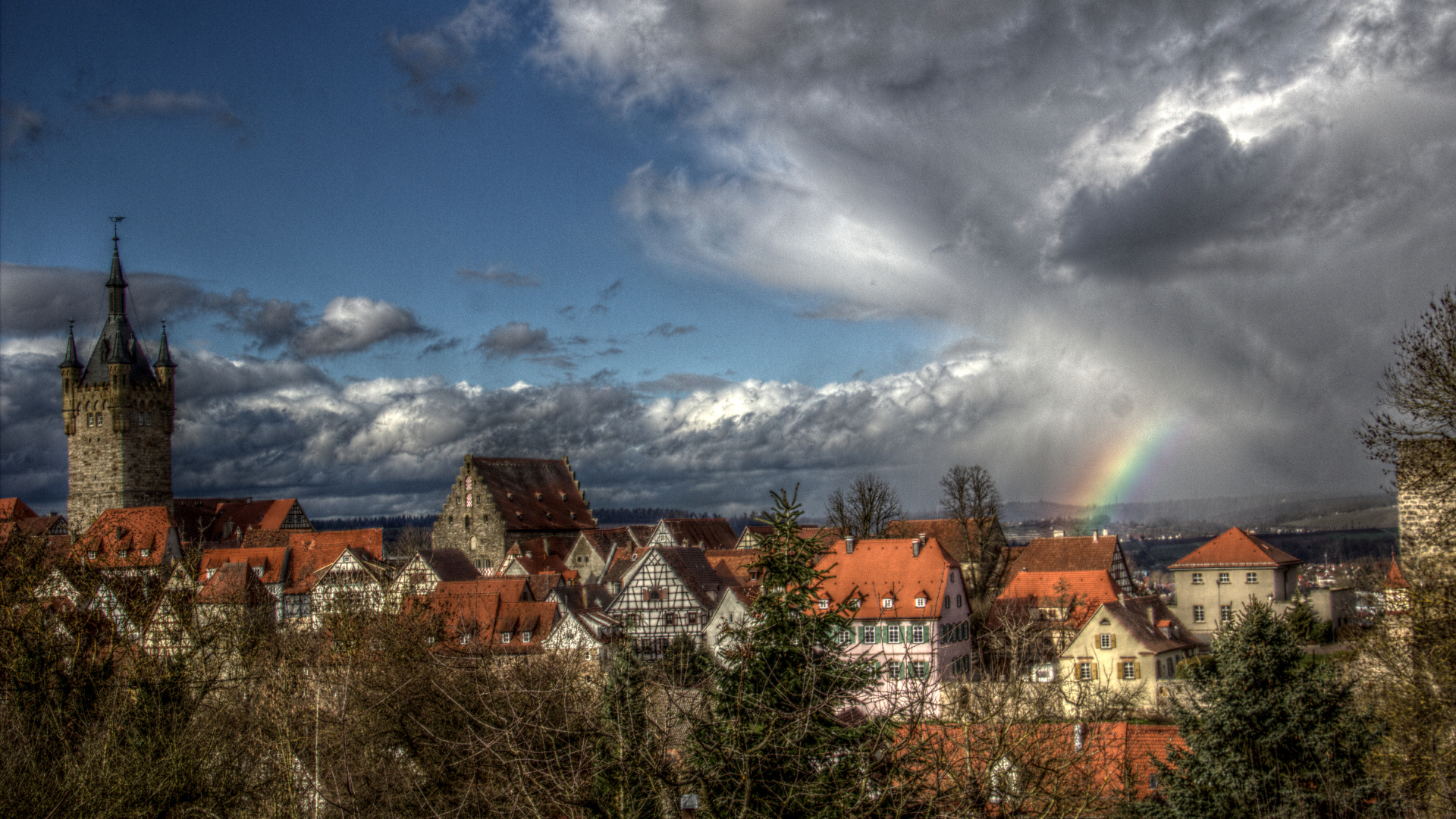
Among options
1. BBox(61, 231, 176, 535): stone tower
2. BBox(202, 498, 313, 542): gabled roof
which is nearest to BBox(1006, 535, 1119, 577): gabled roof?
BBox(202, 498, 313, 542): gabled roof

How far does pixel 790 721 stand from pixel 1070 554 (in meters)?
56.9

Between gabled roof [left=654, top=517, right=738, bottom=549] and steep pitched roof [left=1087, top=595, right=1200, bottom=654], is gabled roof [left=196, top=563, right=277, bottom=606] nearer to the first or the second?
gabled roof [left=654, top=517, right=738, bottom=549]

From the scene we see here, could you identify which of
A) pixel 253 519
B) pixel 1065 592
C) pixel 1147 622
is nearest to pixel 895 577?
pixel 1065 592

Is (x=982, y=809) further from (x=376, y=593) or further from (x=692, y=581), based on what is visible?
(x=692, y=581)

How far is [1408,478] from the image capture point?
24.5 metres

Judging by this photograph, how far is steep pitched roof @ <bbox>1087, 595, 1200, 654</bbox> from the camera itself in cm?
4581

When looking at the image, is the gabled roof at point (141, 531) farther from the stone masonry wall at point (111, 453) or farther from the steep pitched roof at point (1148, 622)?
the steep pitched roof at point (1148, 622)

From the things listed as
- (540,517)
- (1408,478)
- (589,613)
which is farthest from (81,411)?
(1408,478)

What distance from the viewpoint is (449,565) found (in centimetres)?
6462

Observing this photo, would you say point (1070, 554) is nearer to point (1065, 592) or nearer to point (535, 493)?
point (1065, 592)

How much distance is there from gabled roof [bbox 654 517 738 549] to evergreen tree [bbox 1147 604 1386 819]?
205 feet

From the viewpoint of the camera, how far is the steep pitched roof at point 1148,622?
150ft

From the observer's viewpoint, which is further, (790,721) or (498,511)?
(498,511)

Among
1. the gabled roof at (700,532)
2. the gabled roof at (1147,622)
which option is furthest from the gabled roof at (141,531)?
the gabled roof at (1147,622)
